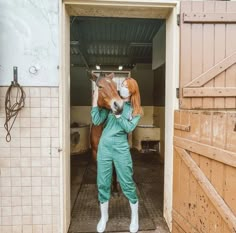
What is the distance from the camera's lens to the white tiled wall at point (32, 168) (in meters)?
2.06

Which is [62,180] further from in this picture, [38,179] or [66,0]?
[66,0]

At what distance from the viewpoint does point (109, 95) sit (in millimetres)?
2057

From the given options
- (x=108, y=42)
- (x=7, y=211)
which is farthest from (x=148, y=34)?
(x=7, y=211)

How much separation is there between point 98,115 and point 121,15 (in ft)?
3.17

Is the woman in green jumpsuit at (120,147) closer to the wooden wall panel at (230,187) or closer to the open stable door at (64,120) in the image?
the open stable door at (64,120)

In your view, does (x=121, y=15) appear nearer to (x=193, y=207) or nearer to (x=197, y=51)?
(x=197, y=51)

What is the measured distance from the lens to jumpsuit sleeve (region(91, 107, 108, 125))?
2.22 m

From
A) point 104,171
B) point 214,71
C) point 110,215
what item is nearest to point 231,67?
point 214,71

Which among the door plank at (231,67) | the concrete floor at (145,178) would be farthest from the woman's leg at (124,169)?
the door plank at (231,67)

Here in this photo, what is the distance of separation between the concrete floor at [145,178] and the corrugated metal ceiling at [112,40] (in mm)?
2338

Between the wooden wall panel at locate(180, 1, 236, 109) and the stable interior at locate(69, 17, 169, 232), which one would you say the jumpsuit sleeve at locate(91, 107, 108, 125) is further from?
the stable interior at locate(69, 17, 169, 232)

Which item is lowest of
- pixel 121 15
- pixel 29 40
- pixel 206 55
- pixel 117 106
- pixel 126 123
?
pixel 126 123

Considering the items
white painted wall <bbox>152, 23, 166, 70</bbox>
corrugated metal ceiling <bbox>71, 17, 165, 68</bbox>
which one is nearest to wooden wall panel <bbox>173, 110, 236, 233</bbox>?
corrugated metal ceiling <bbox>71, 17, 165, 68</bbox>

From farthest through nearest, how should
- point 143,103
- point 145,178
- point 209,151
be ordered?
point 143,103 < point 145,178 < point 209,151
